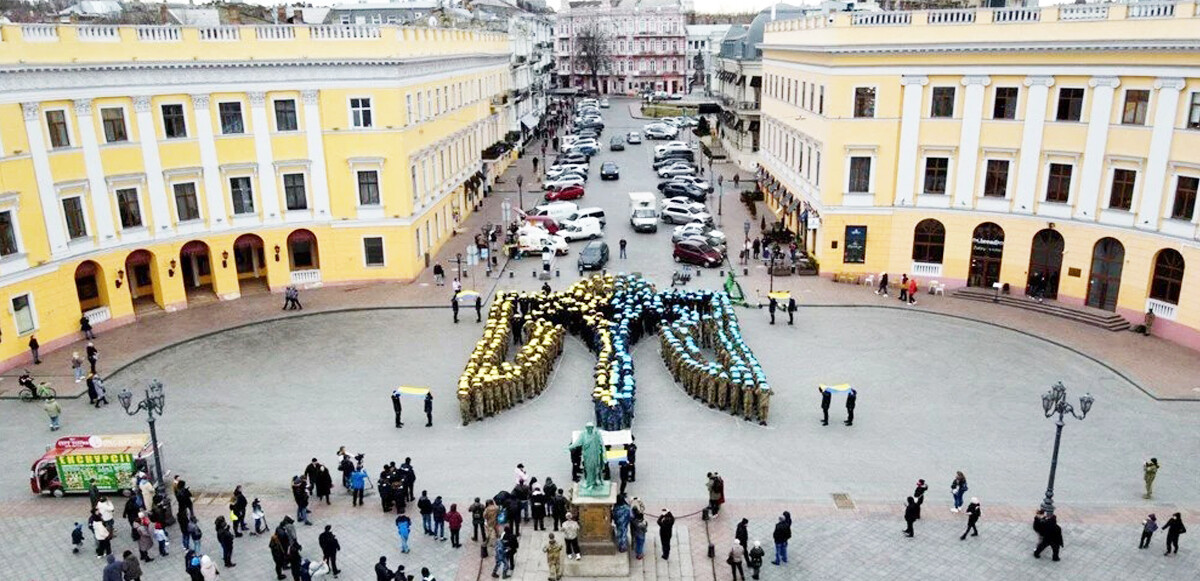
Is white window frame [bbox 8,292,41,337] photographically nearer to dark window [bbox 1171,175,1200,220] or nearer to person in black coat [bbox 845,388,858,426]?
person in black coat [bbox 845,388,858,426]

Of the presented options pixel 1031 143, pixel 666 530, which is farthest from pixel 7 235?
pixel 1031 143

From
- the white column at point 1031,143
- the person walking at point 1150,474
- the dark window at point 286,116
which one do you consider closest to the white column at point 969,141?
the white column at point 1031,143

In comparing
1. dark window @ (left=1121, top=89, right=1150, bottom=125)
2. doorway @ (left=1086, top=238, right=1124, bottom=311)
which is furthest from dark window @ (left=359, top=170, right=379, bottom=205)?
dark window @ (left=1121, top=89, right=1150, bottom=125)

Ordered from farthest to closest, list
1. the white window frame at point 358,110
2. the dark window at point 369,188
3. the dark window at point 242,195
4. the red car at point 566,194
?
1. the red car at point 566,194
2. the dark window at point 369,188
3. the white window frame at point 358,110
4. the dark window at point 242,195

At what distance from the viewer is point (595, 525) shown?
18969 millimetres

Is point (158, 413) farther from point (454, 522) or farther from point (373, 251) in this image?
point (373, 251)

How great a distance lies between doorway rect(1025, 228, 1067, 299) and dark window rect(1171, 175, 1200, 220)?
463 centimetres

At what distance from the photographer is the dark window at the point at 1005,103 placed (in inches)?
1403

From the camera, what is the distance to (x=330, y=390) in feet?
93.7

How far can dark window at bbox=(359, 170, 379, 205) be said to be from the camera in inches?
1548

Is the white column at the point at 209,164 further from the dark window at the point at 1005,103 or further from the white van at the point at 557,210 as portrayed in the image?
the dark window at the point at 1005,103

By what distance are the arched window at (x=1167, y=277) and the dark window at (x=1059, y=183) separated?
4258 mm

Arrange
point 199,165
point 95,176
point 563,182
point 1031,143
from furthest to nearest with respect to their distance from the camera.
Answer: point 563,182, point 199,165, point 1031,143, point 95,176

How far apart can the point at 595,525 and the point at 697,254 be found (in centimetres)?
2621
